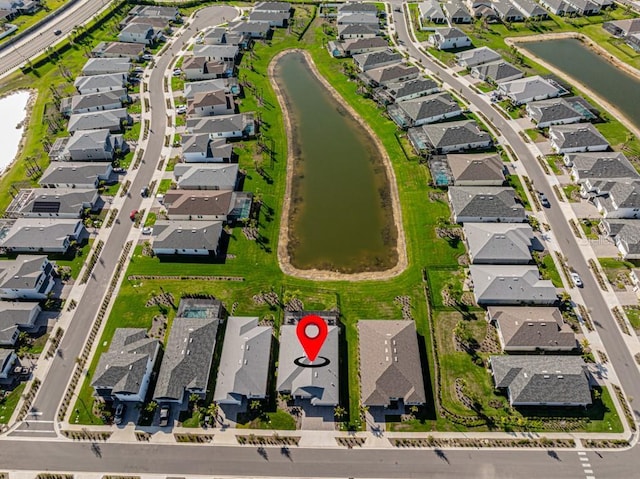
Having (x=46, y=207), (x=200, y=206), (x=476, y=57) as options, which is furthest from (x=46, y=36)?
(x=476, y=57)

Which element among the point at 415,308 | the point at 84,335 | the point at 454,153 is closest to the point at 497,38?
the point at 454,153

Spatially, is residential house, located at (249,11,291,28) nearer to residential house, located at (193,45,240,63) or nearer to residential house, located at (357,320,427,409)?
residential house, located at (193,45,240,63)

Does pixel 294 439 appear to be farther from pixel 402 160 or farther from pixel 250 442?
pixel 402 160

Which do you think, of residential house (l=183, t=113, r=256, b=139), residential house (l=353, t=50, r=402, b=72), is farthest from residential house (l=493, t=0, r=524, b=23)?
residential house (l=183, t=113, r=256, b=139)

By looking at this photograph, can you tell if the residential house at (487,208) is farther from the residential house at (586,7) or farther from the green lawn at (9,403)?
the residential house at (586,7)

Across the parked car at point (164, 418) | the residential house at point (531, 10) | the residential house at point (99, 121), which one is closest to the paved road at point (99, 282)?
the residential house at point (99, 121)

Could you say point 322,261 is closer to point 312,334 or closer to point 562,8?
point 312,334
